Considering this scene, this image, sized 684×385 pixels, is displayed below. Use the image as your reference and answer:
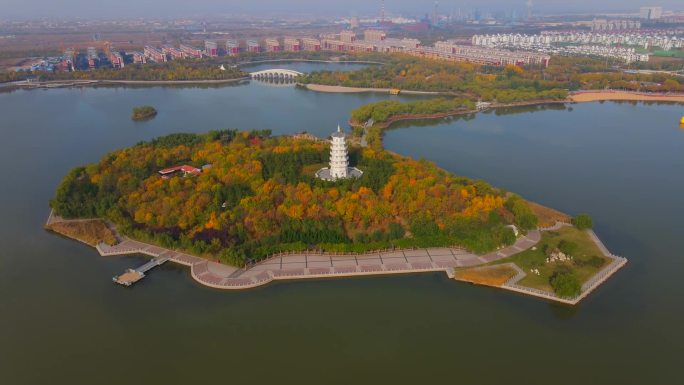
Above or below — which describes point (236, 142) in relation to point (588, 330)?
above

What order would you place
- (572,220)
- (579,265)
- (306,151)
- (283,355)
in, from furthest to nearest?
1. (306,151)
2. (572,220)
3. (579,265)
4. (283,355)

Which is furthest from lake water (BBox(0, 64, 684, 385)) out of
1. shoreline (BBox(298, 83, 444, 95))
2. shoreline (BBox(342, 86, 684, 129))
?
shoreline (BBox(298, 83, 444, 95))

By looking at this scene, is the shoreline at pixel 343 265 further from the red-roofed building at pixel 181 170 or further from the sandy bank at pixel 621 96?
the sandy bank at pixel 621 96

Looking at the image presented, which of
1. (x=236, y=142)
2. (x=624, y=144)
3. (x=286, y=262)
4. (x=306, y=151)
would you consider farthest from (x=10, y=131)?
(x=624, y=144)

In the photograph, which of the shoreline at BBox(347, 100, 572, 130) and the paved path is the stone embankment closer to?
the paved path

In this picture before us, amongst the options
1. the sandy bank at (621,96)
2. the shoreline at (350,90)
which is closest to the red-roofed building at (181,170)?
the shoreline at (350,90)

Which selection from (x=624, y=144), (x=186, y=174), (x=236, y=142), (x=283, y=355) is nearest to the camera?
(x=283, y=355)

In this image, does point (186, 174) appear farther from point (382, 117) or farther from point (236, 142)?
point (382, 117)

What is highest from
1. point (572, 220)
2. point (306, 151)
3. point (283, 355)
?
point (306, 151)
